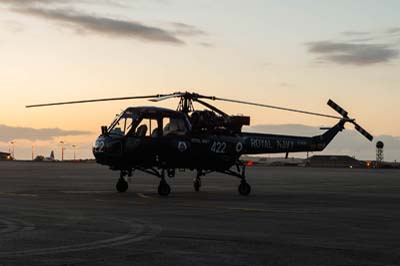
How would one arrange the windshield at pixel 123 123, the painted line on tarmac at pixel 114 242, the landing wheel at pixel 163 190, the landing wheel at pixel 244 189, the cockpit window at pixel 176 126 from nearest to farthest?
the painted line on tarmac at pixel 114 242, the landing wheel at pixel 163 190, the windshield at pixel 123 123, the cockpit window at pixel 176 126, the landing wheel at pixel 244 189

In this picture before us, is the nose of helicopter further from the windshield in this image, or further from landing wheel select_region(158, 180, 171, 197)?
landing wheel select_region(158, 180, 171, 197)

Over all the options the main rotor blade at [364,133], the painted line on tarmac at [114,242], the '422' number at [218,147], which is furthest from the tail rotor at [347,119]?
the painted line on tarmac at [114,242]

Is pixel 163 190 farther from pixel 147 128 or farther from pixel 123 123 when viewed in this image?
pixel 123 123

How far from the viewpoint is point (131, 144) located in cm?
2952

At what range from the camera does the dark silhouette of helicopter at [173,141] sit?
29.6 meters

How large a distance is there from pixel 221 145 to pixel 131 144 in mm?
4547

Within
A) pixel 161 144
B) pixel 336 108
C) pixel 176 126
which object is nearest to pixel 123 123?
pixel 161 144

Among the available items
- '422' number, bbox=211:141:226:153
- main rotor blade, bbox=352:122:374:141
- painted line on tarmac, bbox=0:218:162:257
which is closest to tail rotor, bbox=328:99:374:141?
main rotor blade, bbox=352:122:374:141

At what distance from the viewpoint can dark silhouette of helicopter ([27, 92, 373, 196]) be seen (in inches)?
1165

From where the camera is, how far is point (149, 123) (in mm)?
30094

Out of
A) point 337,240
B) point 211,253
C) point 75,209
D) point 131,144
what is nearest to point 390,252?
point 337,240

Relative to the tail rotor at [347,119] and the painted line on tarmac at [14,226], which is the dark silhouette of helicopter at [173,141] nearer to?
the tail rotor at [347,119]

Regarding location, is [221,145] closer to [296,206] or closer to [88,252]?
[296,206]

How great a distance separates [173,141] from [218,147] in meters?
2.52
